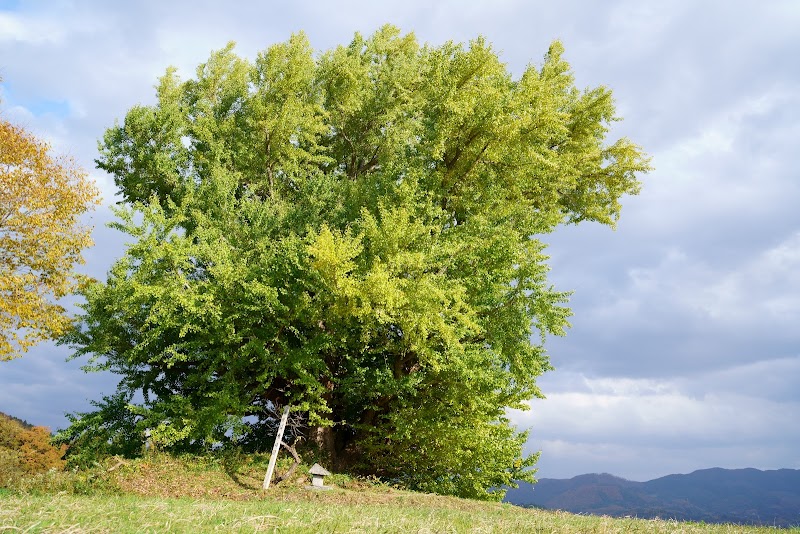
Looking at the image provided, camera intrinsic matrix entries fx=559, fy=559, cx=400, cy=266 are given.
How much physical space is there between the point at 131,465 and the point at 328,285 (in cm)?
748

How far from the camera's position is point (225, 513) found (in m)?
7.79

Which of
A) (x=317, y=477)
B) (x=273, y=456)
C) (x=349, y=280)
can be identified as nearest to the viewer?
(x=349, y=280)

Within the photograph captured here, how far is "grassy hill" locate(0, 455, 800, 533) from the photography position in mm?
6807

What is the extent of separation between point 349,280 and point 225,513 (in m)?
7.20

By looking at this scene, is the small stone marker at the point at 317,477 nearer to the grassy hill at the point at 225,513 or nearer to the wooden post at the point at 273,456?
the grassy hill at the point at 225,513

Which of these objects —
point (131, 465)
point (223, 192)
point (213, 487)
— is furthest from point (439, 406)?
point (223, 192)

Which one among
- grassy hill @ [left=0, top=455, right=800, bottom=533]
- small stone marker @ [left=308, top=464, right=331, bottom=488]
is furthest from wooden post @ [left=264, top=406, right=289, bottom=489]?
small stone marker @ [left=308, top=464, right=331, bottom=488]

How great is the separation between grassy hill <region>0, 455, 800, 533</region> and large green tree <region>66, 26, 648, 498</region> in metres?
1.70

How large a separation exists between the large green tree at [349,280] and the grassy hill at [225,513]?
170cm

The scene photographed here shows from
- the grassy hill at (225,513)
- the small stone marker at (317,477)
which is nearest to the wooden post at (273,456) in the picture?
the grassy hill at (225,513)

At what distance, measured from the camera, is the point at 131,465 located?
15453 millimetres

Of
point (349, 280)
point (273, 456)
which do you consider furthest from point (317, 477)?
point (349, 280)

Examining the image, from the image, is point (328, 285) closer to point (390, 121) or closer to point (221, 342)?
point (221, 342)

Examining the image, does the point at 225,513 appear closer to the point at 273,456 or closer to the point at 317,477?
the point at 273,456
